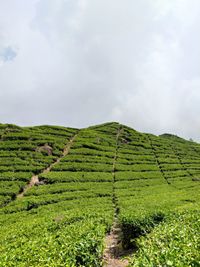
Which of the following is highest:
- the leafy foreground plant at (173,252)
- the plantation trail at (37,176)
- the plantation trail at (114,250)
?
the plantation trail at (37,176)

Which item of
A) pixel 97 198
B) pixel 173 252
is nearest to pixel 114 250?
pixel 173 252

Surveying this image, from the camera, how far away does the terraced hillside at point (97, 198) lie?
12.6 m

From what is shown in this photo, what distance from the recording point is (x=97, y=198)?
1902 inches

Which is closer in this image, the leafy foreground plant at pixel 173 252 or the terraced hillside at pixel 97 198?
the leafy foreground plant at pixel 173 252

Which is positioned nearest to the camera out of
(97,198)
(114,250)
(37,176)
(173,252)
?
(173,252)

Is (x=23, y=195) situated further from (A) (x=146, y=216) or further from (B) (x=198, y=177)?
(B) (x=198, y=177)

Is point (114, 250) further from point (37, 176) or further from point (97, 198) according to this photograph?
point (37, 176)

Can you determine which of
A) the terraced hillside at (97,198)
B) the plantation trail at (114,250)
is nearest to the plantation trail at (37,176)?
the terraced hillside at (97,198)

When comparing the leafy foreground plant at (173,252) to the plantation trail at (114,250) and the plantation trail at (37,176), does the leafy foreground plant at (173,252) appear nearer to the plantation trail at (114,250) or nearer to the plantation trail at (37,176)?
the plantation trail at (114,250)

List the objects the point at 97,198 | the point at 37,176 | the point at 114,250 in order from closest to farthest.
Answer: the point at 114,250 < the point at 97,198 < the point at 37,176

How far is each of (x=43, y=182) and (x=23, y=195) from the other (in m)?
6.05

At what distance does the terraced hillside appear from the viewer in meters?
12.6

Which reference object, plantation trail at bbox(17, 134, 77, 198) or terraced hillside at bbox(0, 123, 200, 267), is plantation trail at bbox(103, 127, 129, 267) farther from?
plantation trail at bbox(17, 134, 77, 198)

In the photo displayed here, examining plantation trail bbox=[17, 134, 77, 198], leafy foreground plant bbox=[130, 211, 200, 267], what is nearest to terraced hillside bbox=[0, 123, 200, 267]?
leafy foreground plant bbox=[130, 211, 200, 267]
